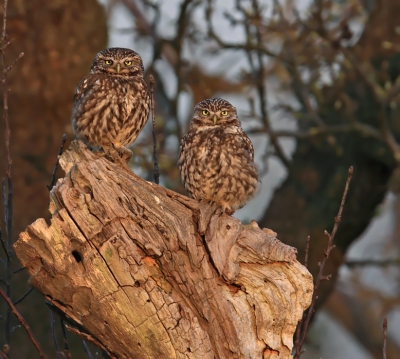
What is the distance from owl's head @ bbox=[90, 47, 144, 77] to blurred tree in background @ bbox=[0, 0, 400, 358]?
1.64m

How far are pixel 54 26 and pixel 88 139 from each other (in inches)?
96.1

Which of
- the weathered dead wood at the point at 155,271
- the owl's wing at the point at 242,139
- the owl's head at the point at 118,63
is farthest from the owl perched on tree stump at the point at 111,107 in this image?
the weathered dead wood at the point at 155,271

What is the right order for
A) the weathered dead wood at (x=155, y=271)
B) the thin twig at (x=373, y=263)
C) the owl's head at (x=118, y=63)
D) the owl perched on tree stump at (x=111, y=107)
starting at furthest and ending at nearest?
the thin twig at (x=373, y=263) → the owl's head at (x=118, y=63) → the owl perched on tree stump at (x=111, y=107) → the weathered dead wood at (x=155, y=271)

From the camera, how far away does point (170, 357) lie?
3.41 metres

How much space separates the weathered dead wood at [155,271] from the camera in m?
3.34

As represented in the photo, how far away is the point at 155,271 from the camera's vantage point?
3543mm

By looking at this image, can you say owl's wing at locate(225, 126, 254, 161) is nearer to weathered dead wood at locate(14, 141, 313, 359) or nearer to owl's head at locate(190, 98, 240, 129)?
owl's head at locate(190, 98, 240, 129)

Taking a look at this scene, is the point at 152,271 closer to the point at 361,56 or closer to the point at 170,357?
the point at 170,357

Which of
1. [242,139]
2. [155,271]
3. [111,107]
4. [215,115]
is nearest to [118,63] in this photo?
[111,107]

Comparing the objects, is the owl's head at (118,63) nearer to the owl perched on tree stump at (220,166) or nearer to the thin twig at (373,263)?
the owl perched on tree stump at (220,166)

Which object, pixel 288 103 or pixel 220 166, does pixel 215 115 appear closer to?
pixel 220 166

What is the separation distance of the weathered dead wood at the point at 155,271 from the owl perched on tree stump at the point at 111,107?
1.19 metres

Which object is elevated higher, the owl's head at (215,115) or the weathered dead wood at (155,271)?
the owl's head at (215,115)

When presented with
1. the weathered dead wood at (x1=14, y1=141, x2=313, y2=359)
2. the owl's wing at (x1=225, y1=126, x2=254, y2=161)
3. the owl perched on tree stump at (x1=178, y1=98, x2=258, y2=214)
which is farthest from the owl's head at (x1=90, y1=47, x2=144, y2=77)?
the weathered dead wood at (x1=14, y1=141, x2=313, y2=359)
